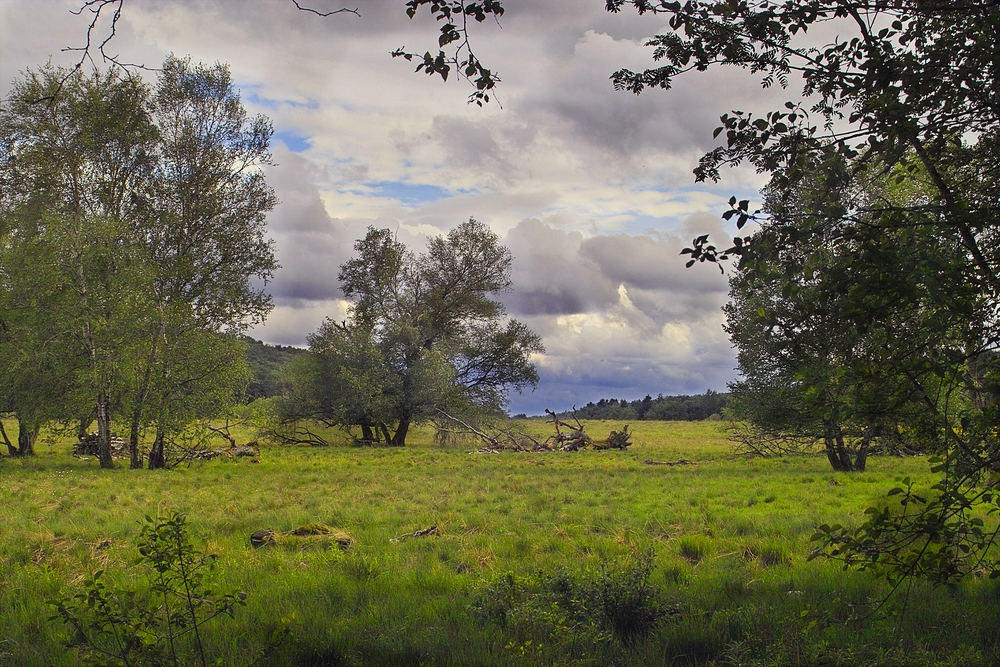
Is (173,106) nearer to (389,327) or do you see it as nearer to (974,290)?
(389,327)

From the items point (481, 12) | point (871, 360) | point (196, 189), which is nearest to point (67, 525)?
point (481, 12)


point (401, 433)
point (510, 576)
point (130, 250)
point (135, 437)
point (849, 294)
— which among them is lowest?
point (401, 433)

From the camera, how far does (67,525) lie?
1175 centimetres

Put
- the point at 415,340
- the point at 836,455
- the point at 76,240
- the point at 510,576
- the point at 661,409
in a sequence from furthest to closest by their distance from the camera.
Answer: the point at 661,409, the point at 415,340, the point at 836,455, the point at 76,240, the point at 510,576

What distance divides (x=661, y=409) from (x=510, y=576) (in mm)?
87575

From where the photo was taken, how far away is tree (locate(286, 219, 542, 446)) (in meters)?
43.2

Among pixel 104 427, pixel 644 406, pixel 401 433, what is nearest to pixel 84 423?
pixel 104 427

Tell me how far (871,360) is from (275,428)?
4161 centimetres

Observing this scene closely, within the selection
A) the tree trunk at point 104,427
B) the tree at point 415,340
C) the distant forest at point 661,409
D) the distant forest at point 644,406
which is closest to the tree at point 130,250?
the tree trunk at point 104,427

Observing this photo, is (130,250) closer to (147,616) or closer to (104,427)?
(104,427)

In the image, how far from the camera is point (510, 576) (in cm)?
684

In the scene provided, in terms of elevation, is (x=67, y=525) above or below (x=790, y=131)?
below

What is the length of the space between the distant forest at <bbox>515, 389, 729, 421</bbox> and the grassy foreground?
6853 cm

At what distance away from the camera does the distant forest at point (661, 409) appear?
282 ft
